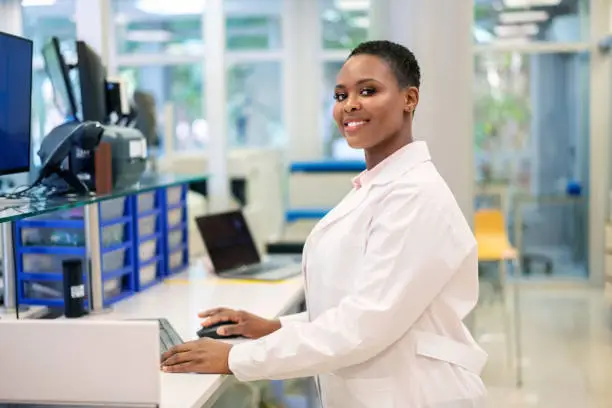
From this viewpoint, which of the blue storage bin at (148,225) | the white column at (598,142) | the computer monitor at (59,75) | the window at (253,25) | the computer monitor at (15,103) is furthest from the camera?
the window at (253,25)

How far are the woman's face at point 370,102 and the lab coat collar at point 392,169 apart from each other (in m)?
0.05

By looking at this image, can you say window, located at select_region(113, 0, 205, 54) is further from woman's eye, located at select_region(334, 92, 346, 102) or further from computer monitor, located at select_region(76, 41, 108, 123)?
woman's eye, located at select_region(334, 92, 346, 102)

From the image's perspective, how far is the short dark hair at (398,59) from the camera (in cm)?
170

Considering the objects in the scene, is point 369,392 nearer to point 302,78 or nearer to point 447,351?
point 447,351

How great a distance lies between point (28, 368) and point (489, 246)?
3911 mm

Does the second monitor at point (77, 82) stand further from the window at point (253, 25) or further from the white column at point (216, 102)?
the window at point (253, 25)

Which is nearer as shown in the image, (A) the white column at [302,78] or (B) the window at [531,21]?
(B) the window at [531,21]

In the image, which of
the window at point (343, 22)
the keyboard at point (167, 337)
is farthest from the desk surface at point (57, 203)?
the window at point (343, 22)

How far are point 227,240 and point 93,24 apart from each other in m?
1.01

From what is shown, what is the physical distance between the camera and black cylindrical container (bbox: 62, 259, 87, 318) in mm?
2383

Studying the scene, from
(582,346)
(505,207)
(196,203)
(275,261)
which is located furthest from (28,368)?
(505,207)

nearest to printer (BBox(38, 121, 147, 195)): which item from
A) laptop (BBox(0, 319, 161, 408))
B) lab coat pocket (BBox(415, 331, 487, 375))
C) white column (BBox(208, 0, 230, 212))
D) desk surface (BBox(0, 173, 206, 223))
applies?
desk surface (BBox(0, 173, 206, 223))

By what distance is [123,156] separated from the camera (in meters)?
2.86

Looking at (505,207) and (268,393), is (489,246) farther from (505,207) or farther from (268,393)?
(505,207)
